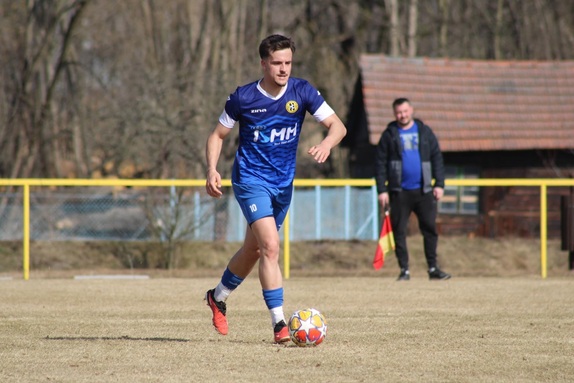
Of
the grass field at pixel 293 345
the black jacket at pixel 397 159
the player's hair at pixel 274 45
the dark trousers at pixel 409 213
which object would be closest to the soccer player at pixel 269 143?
the player's hair at pixel 274 45

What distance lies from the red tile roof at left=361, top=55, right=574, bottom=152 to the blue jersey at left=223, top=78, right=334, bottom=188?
65.8ft

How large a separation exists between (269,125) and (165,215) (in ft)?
38.0

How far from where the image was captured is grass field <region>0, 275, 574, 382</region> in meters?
6.05

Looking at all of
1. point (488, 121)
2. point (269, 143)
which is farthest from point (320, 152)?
point (488, 121)

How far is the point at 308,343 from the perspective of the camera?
703 cm

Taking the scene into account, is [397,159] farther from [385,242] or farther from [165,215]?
[165,215]

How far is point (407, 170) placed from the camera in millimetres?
12703

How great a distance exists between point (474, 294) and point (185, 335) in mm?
4482

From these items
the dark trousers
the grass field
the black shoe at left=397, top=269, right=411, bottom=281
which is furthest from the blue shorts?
the black shoe at left=397, top=269, right=411, bottom=281

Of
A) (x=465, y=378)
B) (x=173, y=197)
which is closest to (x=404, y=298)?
(x=465, y=378)

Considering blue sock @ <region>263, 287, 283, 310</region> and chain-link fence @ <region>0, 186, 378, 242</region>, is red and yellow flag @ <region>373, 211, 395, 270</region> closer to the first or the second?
chain-link fence @ <region>0, 186, 378, 242</region>

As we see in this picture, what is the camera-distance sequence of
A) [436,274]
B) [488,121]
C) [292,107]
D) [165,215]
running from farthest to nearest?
[488,121] < [165,215] < [436,274] < [292,107]

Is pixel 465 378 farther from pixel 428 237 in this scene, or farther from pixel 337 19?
pixel 337 19

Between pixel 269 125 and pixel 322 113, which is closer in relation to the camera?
pixel 269 125
